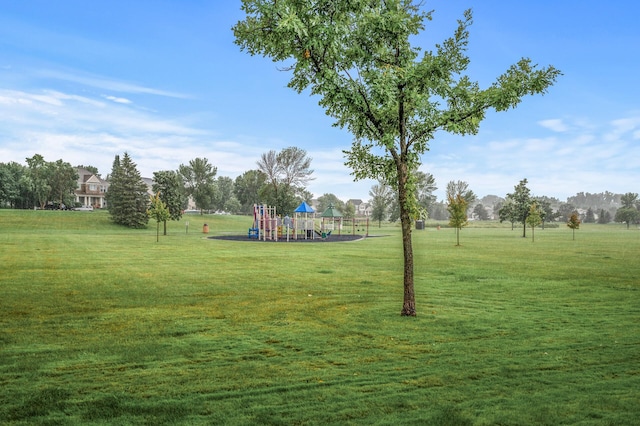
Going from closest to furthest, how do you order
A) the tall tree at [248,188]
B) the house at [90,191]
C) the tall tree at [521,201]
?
the tall tree at [521,201], the house at [90,191], the tall tree at [248,188]

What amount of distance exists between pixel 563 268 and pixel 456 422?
60.6 ft

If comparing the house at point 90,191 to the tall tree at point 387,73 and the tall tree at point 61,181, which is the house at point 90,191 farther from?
the tall tree at point 387,73

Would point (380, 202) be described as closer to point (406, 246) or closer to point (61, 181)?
point (61, 181)

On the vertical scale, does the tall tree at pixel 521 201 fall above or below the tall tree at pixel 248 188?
below

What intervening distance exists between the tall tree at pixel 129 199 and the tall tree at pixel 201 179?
2049cm

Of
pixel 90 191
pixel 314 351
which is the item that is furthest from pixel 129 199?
pixel 314 351

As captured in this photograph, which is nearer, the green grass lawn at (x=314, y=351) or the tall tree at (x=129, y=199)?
the green grass lawn at (x=314, y=351)

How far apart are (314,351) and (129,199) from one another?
61091 millimetres

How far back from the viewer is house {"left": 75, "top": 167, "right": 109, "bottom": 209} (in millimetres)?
99438

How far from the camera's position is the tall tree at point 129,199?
62.6m

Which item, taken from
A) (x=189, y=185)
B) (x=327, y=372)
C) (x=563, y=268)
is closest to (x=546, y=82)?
(x=327, y=372)

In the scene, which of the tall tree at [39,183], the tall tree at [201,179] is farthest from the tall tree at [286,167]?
the tall tree at [39,183]

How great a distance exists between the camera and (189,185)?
107 meters

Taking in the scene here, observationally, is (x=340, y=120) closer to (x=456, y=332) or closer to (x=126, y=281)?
(x=456, y=332)
